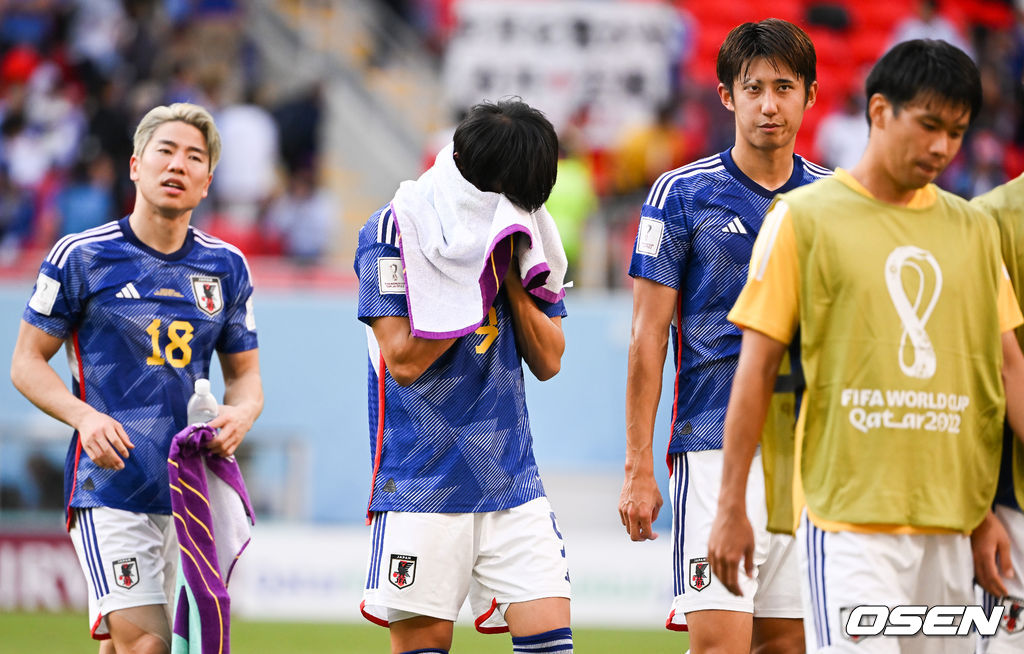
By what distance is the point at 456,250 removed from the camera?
3.95 metres

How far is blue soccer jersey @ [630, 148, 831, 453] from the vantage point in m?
4.32

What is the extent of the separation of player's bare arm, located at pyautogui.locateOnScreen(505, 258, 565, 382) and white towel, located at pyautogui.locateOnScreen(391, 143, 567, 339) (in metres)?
0.05

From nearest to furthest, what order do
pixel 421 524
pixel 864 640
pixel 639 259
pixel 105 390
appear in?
1. pixel 864 640
2. pixel 421 524
3. pixel 639 259
4. pixel 105 390

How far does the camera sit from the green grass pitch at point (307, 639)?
9062 millimetres

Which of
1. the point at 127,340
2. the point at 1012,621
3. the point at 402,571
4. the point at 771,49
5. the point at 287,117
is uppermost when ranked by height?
the point at 287,117

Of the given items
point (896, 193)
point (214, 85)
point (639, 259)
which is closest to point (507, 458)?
point (639, 259)

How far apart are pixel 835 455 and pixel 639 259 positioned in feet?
4.39

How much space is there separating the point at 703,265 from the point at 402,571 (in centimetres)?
140

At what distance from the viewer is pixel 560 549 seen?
165 inches

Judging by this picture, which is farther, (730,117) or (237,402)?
(730,117)

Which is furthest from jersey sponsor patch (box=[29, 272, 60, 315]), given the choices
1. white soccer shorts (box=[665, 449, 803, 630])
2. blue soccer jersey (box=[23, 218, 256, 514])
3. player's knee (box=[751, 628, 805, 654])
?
player's knee (box=[751, 628, 805, 654])

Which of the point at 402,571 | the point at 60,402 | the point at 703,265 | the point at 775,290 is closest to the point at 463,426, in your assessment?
the point at 402,571

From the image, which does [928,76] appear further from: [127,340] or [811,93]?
[127,340]

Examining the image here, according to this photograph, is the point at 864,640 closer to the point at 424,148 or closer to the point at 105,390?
the point at 105,390
